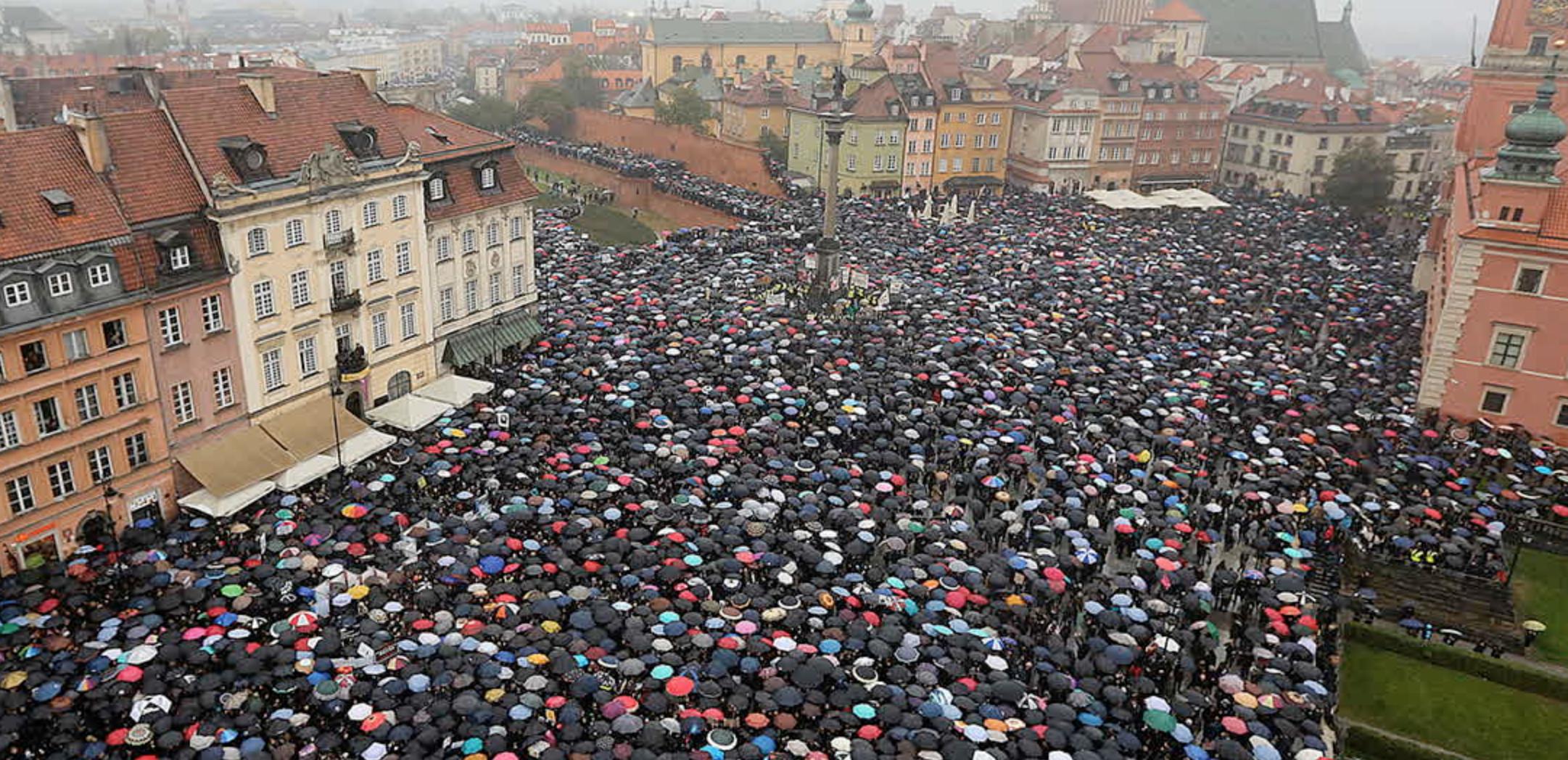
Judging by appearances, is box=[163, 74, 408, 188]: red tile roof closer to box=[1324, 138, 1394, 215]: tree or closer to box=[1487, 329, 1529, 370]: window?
box=[1487, 329, 1529, 370]: window

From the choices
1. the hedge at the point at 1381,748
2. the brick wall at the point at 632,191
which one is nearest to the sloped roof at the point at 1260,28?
the brick wall at the point at 632,191

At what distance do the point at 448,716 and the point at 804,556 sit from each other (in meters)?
11.9

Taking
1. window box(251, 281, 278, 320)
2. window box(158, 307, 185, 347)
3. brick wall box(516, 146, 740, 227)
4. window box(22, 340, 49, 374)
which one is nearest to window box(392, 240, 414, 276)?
window box(251, 281, 278, 320)

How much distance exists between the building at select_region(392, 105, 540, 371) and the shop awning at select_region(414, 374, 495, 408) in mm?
2633

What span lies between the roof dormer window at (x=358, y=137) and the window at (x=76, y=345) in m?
13.2

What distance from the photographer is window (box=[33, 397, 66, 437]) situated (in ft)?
109

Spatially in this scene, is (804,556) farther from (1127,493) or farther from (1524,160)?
(1524,160)

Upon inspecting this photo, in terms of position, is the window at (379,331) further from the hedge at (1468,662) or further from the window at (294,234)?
the hedge at (1468,662)

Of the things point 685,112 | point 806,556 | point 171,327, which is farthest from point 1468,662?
point 685,112

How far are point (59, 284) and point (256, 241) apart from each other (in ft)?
22.8

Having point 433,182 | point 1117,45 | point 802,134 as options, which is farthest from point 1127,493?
point 1117,45

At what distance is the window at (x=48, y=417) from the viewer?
3334cm

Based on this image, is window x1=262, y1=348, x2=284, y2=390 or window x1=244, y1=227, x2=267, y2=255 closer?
window x1=244, y1=227, x2=267, y2=255

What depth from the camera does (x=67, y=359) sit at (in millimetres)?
33844
